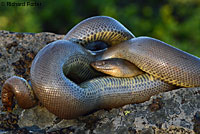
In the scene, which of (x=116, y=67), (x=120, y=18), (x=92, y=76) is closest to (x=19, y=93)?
(x=92, y=76)

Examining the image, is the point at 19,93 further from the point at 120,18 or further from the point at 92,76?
the point at 120,18

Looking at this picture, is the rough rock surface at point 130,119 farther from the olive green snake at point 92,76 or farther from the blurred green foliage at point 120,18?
the blurred green foliage at point 120,18

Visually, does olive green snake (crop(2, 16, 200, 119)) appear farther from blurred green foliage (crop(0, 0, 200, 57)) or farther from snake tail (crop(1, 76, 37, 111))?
blurred green foliage (crop(0, 0, 200, 57))

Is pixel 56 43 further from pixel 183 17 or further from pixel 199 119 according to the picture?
pixel 183 17

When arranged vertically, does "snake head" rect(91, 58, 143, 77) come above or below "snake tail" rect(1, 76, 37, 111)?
above

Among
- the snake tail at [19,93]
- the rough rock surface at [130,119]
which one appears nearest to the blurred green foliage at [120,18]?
the snake tail at [19,93]

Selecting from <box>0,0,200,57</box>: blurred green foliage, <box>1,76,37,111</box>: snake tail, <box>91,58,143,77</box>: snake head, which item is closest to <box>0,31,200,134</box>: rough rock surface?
<box>1,76,37,111</box>: snake tail

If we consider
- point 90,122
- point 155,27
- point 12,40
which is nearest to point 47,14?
point 155,27
